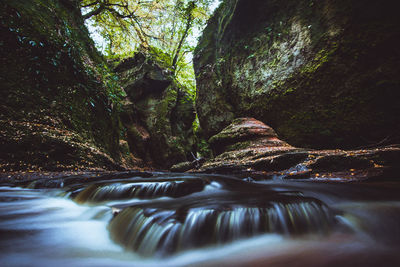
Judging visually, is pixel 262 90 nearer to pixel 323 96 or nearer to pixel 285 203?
pixel 323 96

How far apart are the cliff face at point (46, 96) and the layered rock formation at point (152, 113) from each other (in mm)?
5927

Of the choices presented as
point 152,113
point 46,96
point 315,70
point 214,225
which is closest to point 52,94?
point 46,96

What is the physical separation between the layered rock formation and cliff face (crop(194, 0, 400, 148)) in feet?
16.8

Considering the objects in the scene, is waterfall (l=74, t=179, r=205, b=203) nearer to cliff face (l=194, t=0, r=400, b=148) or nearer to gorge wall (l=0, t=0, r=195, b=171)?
gorge wall (l=0, t=0, r=195, b=171)

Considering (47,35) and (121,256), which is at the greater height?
(47,35)

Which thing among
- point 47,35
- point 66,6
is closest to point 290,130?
point 47,35

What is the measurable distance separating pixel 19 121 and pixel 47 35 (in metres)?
2.65

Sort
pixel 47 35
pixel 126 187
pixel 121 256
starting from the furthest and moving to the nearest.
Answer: pixel 47 35 < pixel 126 187 < pixel 121 256

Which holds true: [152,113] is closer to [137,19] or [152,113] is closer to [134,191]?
[137,19]

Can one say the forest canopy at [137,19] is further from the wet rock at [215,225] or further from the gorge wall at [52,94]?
the wet rock at [215,225]

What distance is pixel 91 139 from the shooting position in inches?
198

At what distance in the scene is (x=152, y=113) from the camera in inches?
504

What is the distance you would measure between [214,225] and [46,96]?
5.11m

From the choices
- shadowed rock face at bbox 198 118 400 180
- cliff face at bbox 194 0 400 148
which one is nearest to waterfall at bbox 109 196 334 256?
shadowed rock face at bbox 198 118 400 180
